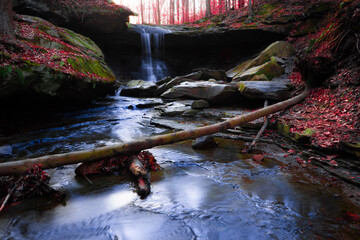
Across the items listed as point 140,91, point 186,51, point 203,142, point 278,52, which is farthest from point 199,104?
point 186,51

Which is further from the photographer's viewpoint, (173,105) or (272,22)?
(272,22)

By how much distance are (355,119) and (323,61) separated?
297cm

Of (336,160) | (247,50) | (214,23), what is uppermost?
(214,23)

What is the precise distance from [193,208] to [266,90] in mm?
6373

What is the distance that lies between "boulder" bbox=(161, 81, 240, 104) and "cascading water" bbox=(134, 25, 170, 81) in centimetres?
1106

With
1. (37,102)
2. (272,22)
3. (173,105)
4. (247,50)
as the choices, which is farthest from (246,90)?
(247,50)

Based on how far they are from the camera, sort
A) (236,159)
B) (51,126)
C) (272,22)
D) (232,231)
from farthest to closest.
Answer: (272,22) < (51,126) < (236,159) < (232,231)

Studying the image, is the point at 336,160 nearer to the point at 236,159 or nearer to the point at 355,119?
the point at 355,119

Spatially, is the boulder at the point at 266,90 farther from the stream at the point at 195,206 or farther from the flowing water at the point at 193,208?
the flowing water at the point at 193,208

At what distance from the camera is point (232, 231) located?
7.84 ft

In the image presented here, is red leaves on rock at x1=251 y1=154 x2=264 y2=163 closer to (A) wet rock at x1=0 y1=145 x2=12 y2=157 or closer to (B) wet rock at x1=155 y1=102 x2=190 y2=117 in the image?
(B) wet rock at x1=155 y1=102 x2=190 y2=117

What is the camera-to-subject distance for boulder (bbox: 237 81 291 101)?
24.7 ft

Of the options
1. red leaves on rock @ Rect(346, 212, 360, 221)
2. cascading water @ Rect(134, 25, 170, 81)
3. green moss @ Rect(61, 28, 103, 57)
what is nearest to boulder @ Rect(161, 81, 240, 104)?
green moss @ Rect(61, 28, 103, 57)

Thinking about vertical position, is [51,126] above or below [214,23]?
below
